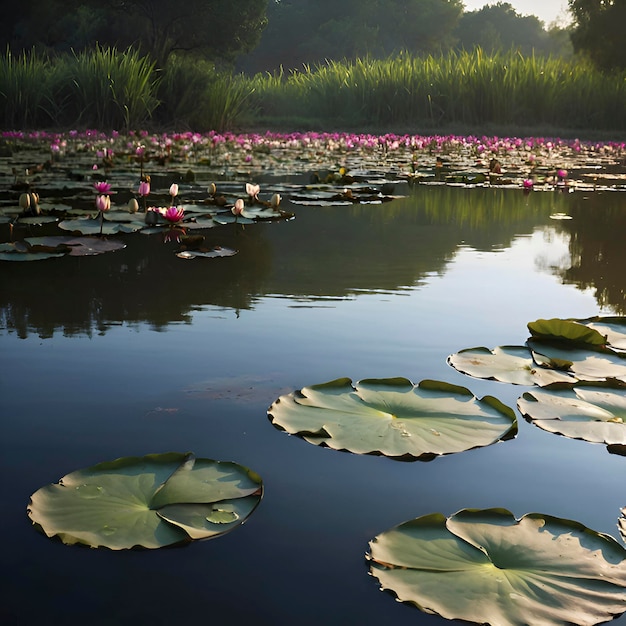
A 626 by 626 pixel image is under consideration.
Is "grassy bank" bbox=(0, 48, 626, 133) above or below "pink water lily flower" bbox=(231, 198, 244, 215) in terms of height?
above

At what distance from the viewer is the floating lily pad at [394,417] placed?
0.88m

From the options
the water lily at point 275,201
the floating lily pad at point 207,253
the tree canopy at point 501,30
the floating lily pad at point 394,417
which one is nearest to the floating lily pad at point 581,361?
the floating lily pad at point 394,417

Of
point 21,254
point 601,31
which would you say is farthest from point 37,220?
point 601,31

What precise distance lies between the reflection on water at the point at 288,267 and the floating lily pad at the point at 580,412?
1.95ft

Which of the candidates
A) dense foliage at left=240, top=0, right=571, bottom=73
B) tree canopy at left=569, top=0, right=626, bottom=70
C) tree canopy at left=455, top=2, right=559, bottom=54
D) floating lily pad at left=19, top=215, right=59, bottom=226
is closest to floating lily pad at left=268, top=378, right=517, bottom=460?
floating lily pad at left=19, top=215, right=59, bottom=226

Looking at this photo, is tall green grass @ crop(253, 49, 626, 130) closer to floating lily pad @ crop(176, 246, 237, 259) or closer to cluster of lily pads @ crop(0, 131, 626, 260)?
cluster of lily pads @ crop(0, 131, 626, 260)

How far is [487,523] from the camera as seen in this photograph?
2.29 ft

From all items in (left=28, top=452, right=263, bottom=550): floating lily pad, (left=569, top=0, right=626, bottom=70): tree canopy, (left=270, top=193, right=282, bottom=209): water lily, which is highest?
(left=569, top=0, right=626, bottom=70): tree canopy

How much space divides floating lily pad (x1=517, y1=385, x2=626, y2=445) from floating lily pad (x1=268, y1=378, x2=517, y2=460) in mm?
59

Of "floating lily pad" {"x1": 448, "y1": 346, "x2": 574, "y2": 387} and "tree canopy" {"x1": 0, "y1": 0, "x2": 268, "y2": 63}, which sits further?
"tree canopy" {"x1": 0, "y1": 0, "x2": 268, "y2": 63}

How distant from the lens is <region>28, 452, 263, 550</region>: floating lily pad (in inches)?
26.5

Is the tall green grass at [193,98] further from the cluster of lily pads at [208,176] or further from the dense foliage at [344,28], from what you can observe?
the dense foliage at [344,28]

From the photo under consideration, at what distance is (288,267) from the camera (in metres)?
1.92

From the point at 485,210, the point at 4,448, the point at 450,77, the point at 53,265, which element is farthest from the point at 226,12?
the point at 4,448
